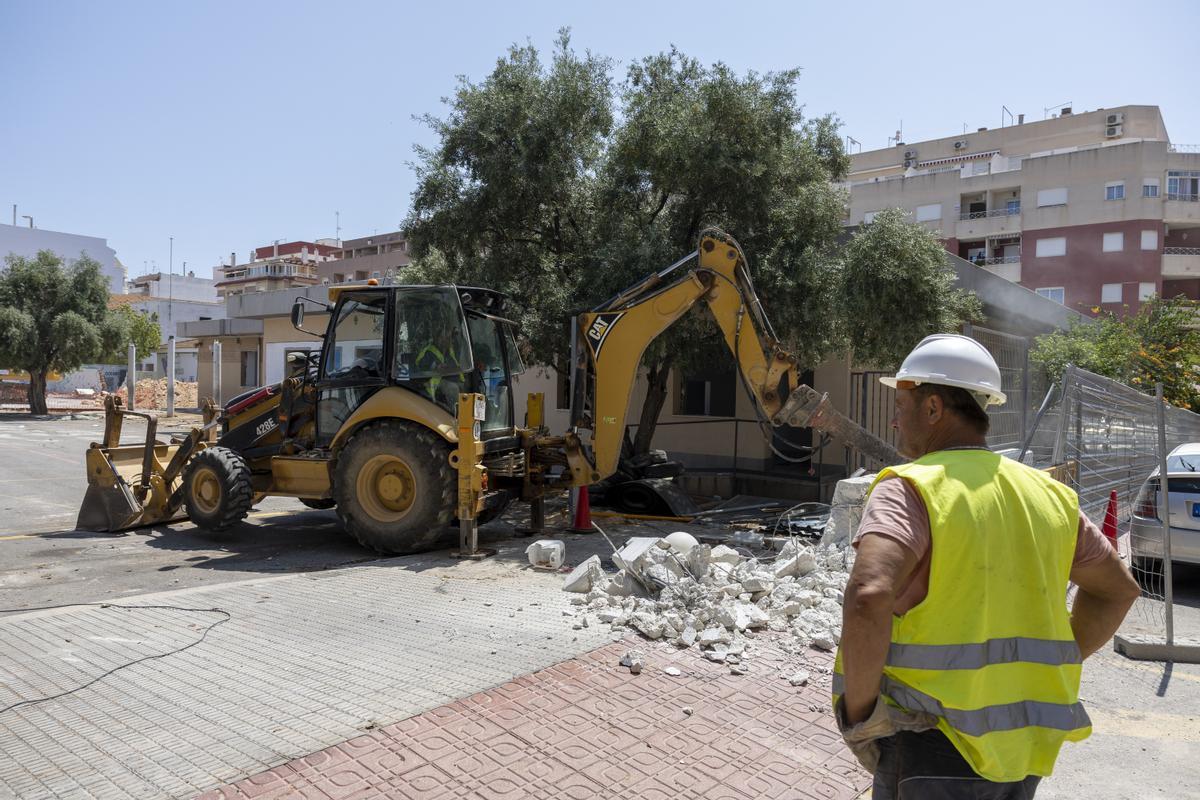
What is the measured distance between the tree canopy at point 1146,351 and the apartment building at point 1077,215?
18.9 m

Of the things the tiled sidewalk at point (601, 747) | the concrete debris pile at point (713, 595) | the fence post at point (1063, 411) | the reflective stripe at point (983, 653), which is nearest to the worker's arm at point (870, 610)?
the reflective stripe at point (983, 653)

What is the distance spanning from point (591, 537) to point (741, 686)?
4.86m

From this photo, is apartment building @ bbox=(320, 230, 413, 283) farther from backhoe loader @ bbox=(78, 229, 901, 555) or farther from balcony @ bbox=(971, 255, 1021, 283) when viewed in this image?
backhoe loader @ bbox=(78, 229, 901, 555)

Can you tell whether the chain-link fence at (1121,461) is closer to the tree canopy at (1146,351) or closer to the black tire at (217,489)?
the black tire at (217,489)

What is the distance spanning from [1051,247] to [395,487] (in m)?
43.4

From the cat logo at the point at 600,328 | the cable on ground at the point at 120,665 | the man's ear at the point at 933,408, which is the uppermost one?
the cat logo at the point at 600,328

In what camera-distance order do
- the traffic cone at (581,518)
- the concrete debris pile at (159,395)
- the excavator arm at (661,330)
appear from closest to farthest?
the excavator arm at (661,330) → the traffic cone at (581,518) → the concrete debris pile at (159,395)

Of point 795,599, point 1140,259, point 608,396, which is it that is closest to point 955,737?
point 795,599

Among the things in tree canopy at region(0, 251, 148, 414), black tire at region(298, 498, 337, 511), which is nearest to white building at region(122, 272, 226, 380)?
tree canopy at region(0, 251, 148, 414)

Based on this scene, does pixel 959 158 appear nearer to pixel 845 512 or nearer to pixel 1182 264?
pixel 1182 264

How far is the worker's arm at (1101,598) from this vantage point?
7.25 ft

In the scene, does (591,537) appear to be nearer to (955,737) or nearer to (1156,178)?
(955,737)

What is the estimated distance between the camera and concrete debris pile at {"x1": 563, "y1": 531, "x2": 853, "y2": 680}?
5574 mm

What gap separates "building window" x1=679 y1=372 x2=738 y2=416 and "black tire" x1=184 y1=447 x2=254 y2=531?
10110mm
